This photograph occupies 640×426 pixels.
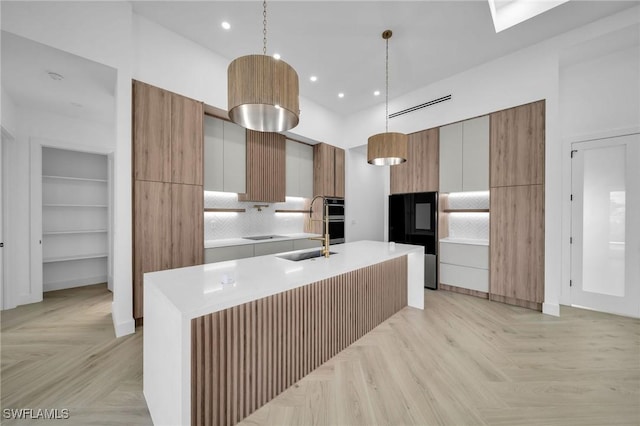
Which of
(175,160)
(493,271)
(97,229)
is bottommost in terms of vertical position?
(493,271)

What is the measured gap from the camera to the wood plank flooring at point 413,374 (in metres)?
1.57

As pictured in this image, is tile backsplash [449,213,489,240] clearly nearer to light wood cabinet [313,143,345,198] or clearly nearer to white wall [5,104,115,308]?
light wood cabinet [313,143,345,198]

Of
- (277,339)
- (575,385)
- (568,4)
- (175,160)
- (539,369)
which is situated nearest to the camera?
(277,339)

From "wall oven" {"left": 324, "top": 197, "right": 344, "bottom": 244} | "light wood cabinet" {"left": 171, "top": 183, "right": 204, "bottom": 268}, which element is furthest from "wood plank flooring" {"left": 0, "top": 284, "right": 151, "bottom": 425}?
"wall oven" {"left": 324, "top": 197, "right": 344, "bottom": 244}

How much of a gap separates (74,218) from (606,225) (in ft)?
26.3

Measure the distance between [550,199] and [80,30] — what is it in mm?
5599

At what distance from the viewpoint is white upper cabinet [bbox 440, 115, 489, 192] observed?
12.3 ft

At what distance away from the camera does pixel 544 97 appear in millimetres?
3211

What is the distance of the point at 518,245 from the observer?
3.43 meters

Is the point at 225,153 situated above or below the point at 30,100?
below

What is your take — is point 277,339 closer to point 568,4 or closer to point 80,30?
point 80,30

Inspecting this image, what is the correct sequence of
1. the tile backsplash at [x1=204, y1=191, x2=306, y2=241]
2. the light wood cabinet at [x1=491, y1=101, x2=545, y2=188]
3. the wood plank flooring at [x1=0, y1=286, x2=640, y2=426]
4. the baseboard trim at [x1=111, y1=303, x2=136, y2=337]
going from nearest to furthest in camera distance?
the wood plank flooring at [x1=0, y1=286, x2=640, y2=426] < the baseboard trim at [x1=111, y1=303, x2=136, y2=337] < the light wood cabinet at [x1=491, y1=101, x2=545, y2=188] < the tile backsplash at [x1=204, y1=191, x2=306, y2=241]

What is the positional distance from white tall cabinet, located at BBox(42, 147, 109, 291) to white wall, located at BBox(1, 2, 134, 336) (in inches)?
89.5

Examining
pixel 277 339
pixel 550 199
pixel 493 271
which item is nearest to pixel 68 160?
pixel 277 339
